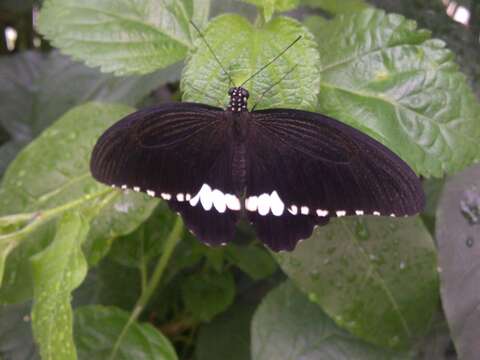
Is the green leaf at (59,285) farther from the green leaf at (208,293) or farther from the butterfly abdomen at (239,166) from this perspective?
the green leaf at (208,293)

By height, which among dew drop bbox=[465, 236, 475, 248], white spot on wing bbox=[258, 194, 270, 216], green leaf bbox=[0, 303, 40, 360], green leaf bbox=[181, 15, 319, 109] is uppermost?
green leaf bbox=[181, 15, 319, 109]

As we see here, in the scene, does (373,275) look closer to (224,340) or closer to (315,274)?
(315,274)

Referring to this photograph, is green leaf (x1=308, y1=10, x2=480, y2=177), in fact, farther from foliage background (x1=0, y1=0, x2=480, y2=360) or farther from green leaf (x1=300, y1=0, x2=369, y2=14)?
green leaf (x1=300, y1=0, x2=369, y2=14)

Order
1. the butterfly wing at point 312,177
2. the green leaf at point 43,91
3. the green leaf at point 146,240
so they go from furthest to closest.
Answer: the green leaf at point 43,91
the green leaf at point 146,240
the butterfly wing at point 312,177

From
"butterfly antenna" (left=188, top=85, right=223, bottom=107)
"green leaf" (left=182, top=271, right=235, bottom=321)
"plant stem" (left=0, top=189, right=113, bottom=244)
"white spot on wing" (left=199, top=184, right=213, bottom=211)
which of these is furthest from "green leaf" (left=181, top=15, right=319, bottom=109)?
"green leaf" (left=182, top=271, right=235, bottom=321)

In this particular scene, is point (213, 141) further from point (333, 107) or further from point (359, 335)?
point (359, 335)

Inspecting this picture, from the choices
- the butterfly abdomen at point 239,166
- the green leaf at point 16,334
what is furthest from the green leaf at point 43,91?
the butterfly abdomen at point 239,166

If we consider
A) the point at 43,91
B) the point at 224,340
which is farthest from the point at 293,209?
the point at 43,91
